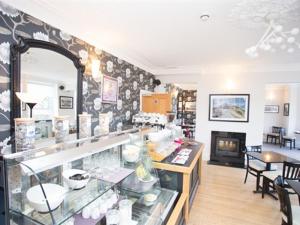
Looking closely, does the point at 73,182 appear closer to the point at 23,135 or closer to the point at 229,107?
the point at 23,135

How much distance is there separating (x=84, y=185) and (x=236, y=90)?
15.9 feet

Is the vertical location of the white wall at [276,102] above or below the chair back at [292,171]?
above

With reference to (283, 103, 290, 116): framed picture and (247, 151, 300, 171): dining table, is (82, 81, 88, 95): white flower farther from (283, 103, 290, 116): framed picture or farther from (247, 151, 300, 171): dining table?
(283, 103, 290, 116): framed picture

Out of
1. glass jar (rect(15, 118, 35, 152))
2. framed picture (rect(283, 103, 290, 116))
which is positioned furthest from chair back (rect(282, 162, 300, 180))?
framed picture (rect(283, 103, 290, 116))

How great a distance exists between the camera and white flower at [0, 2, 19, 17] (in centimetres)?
186

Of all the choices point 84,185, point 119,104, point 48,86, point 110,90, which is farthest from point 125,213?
point 119,104

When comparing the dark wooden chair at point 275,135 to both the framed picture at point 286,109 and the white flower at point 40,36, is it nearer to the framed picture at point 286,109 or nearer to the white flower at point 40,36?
the framed picture at point 286,109

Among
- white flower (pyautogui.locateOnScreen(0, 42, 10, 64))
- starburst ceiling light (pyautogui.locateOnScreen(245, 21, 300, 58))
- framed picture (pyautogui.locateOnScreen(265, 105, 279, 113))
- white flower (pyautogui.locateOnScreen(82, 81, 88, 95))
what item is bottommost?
framed picture (pyautogui.locateOnScreen(265, 105, 279, 113))

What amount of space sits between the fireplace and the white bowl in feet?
16.0

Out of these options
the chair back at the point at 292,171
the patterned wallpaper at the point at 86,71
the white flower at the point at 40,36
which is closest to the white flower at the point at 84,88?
the patterned wallpaper at the point at 86,71

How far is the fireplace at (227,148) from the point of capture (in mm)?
5250

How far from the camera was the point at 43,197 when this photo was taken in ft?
3.74

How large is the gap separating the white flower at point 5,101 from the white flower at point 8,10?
2.54 ft

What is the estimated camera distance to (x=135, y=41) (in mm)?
3248
